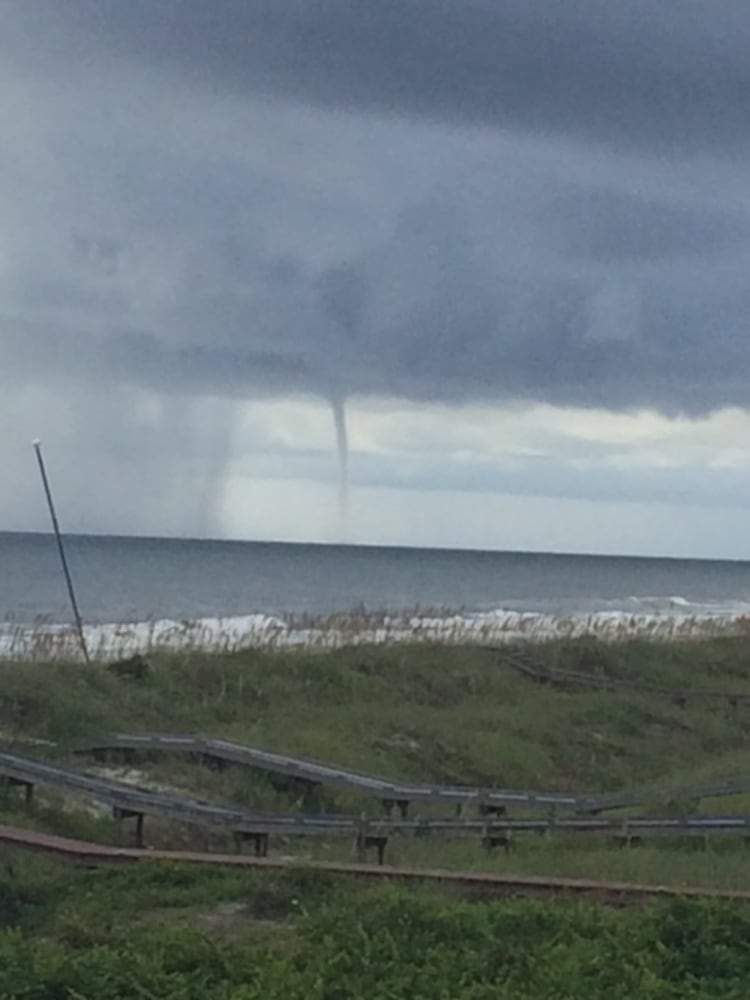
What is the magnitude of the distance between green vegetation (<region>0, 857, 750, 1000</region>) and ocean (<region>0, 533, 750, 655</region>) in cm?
1896

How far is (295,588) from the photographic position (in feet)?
311

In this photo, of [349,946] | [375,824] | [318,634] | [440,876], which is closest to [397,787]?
Answer: [375,824]

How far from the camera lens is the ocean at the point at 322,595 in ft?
128

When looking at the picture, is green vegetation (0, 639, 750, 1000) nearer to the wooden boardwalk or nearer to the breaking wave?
the wooden boardwalk

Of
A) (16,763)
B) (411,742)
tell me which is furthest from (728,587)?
(16,763)

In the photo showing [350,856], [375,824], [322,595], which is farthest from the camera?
[322,595]

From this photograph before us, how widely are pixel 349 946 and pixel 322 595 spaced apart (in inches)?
3173

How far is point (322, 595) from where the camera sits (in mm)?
88438

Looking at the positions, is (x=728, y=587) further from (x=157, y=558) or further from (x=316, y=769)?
(x=316, y=769)

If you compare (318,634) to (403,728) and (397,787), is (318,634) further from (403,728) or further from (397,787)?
(397,787)

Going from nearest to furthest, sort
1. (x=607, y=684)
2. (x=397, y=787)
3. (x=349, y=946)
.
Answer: (x=349, y=946) < (x=397, y=787) < (x=607, y=684)

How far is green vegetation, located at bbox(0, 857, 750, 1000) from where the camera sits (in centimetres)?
730

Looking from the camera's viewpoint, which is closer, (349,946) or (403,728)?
(349,946)

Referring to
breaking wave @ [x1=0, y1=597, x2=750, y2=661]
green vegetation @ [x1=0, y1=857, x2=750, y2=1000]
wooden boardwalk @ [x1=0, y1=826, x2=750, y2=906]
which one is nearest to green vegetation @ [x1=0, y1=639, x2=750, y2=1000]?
green vegetation @ [x1=0, y1=857, x2=750, y2=1000]
